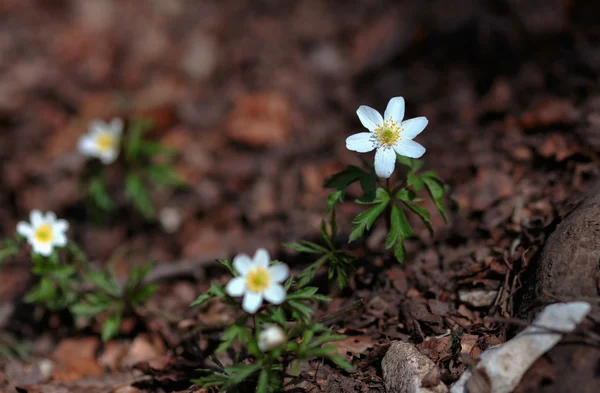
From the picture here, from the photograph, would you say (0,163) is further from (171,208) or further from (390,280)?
(390,280)

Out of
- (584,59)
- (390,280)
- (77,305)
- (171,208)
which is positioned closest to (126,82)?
(171,208)

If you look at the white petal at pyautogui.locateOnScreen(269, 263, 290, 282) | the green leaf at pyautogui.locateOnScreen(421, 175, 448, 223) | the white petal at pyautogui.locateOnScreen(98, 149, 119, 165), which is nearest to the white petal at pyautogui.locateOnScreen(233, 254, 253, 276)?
the white petal at pyautogui.locateOnScreen(269, 263, 290, 282)

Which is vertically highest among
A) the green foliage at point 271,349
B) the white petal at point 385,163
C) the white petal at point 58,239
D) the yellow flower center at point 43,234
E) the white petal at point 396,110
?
the yellow flower center at point 43,234

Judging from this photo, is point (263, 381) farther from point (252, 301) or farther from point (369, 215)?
point (369, 215)

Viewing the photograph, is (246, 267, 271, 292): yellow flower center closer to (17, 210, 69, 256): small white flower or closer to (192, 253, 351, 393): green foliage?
(192, 253, 351, 393): green foliage

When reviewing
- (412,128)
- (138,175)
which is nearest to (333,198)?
(412,128)

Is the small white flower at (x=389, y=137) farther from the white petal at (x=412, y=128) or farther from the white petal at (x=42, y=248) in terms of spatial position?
the white petal at (x=42, y=248)

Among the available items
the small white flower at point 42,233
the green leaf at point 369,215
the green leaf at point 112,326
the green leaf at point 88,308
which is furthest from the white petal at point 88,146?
the green leaf at point 369,215
